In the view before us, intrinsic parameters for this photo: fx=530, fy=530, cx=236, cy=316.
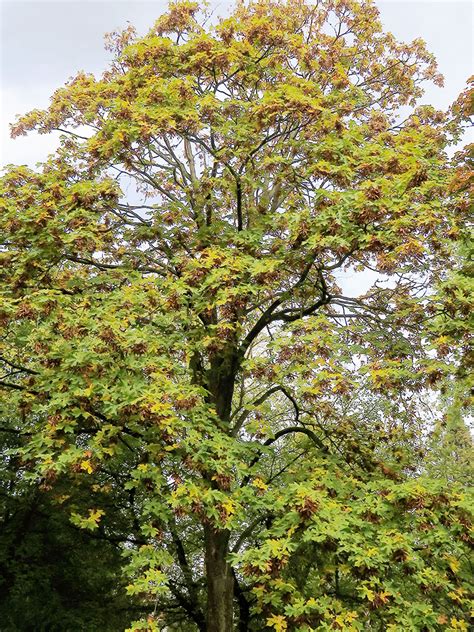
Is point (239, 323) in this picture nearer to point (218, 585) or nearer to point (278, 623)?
point (278, 623)

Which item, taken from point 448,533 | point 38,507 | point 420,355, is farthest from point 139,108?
point 38,507

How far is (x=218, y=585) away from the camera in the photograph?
915cm

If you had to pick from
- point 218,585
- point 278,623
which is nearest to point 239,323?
point 278,623

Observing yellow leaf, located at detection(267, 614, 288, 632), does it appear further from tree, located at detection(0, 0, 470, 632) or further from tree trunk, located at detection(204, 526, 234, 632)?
tree trunk, located at detection(204, 526, 234, 632)

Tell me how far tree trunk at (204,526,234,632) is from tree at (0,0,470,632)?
4cm

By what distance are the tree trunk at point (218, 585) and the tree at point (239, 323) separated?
39 millimetres

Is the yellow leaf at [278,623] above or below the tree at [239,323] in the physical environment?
below

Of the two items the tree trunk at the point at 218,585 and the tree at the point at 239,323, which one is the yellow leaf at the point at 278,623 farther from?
the tree trunk at the point at 218,585

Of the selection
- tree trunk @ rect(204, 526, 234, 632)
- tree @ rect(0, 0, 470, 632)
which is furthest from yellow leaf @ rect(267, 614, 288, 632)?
tree trunk @ rect(204, 526, 234, 632)

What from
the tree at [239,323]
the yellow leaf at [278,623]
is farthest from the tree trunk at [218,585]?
the yellow leaf at [278,623]

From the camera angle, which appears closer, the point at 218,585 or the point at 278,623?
the point at 278,623

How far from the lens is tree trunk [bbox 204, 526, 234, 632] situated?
8.91 metres

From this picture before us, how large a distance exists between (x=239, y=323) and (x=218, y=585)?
15.6 feet

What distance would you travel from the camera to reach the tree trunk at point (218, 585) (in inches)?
351
